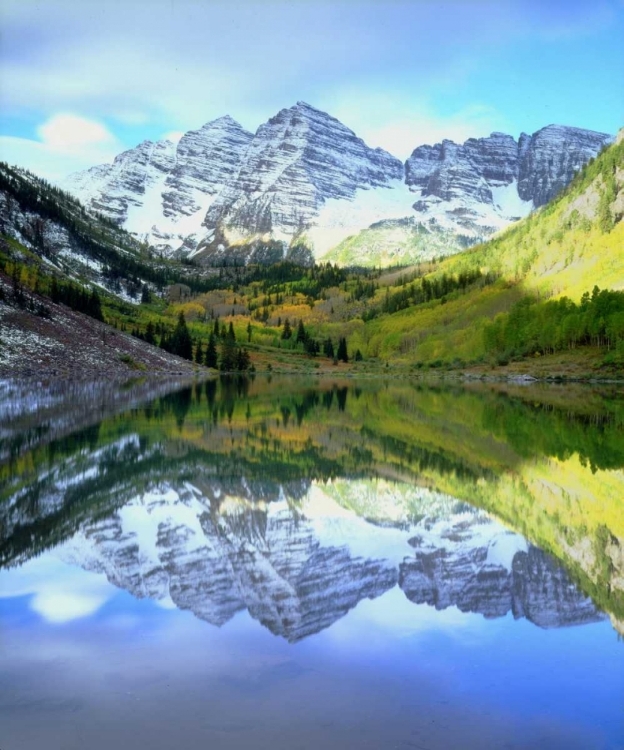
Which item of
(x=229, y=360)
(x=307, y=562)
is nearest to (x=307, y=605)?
(x=307, y=562)

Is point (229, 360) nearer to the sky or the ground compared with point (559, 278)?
nearer to the ground

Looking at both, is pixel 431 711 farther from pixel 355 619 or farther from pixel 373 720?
pixel 355 619

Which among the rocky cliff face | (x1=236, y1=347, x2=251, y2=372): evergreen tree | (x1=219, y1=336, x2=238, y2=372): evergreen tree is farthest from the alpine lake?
(x1=236, y1=347, x2=251, y2=372): evergreen tree

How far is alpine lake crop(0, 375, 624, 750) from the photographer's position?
681cm

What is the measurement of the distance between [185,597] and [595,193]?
20546 cm

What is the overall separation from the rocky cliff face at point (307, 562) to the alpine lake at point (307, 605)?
0.17 ft

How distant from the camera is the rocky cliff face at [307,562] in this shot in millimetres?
10039

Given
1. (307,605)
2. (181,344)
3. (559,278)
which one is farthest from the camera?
(559,278)

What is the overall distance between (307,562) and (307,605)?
188 cm

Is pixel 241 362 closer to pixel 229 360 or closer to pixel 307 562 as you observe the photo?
pixel 229 360

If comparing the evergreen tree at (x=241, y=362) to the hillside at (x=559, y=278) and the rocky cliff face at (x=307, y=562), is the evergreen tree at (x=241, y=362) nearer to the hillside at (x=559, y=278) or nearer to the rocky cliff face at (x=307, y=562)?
the hillside at (x=559, y=278)

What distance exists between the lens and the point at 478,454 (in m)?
25.7

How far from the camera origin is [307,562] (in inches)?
469

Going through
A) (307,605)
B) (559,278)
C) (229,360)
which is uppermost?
(559,278)
